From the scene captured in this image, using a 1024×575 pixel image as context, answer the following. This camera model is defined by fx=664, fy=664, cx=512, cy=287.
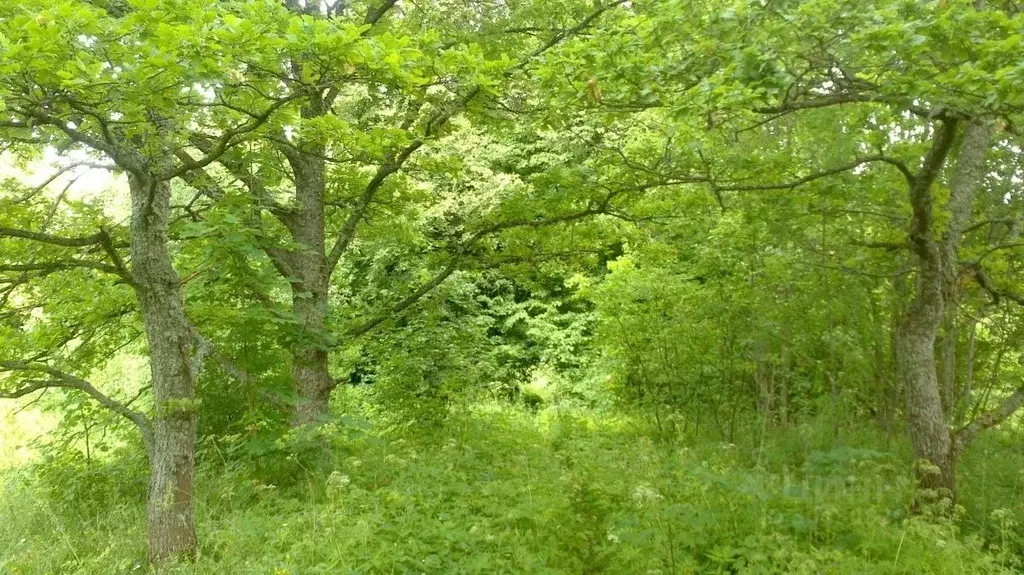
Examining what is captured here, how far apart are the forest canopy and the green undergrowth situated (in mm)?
41

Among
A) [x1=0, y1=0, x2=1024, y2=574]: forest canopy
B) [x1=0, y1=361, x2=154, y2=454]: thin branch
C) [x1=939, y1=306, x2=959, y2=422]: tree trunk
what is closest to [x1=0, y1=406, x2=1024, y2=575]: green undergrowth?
[x1=0, y1=0, x2=1024, y2=574]: forest canopy

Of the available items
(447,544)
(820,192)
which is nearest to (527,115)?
(820,192)

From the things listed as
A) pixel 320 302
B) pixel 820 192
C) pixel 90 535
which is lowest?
pixel 90 535

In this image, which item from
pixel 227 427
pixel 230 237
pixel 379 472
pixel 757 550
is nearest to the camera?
pixel 757 550

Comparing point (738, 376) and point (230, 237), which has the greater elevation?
point (230, 237)

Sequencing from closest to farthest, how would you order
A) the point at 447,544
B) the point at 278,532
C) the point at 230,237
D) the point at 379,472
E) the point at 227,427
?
1. the point at 447,544
2. the point at 278,532
3. the point at 230,237
4. the point at 379,472
5. the point at 227,427

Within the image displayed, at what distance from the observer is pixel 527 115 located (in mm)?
7344

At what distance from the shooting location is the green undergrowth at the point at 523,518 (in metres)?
4.11

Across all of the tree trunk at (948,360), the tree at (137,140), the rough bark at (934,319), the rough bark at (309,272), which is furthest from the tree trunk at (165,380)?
the tree trunk at (948,360)

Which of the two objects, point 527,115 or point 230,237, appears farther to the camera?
point 527,115

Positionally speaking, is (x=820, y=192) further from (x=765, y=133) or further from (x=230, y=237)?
(x=230, y=237)

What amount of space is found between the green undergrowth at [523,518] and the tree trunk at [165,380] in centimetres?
34

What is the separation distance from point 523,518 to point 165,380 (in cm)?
305

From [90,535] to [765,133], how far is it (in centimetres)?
952
